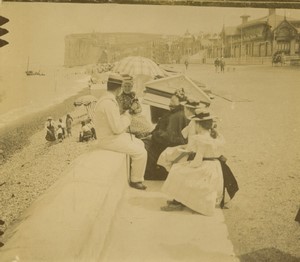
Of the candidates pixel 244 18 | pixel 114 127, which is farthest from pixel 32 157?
pixel 244 18

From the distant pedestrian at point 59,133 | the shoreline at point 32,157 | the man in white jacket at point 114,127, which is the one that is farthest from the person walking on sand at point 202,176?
the distant pedestrian at point 59,133

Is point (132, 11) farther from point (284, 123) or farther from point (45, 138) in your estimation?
point (284, 123)

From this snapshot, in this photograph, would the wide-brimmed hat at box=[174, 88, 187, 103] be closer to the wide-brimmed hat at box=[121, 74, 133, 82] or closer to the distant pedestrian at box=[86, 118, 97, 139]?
the wide-brimmed hat at box=[121, 74, 133, 82]

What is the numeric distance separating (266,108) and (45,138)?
58.5 inches

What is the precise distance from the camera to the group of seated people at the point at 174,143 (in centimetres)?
335

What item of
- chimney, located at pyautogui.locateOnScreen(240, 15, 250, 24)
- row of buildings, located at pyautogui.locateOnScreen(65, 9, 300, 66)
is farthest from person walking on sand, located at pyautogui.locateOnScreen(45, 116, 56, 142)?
chimney, located at pyautogui.locateOnScreen(240, 15, 250, 24)

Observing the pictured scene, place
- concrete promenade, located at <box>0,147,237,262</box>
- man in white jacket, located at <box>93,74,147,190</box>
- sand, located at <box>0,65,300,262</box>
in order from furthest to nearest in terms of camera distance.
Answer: man in white jacket, located at <box>93,74,147,190</box> → sand, located at <box>0,65,300,262</box> → concrete promenade, located at <box>0,147,237,262</box>

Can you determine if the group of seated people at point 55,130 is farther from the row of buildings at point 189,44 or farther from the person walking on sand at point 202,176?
the person walking on sand at point 202,176

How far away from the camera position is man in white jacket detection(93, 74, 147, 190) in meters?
3.38

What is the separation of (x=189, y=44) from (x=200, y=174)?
904 mm

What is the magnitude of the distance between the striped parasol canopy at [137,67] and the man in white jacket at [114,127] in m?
0.06

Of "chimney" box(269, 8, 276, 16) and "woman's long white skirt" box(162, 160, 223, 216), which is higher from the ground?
"chimney" box(269, 8, 276, 16)

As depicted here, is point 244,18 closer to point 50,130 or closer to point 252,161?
point 252,161

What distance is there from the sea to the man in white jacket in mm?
193
